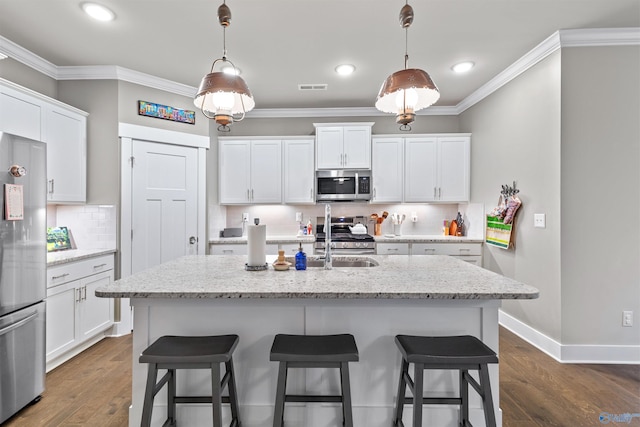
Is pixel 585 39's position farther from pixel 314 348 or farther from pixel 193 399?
pixel 193 399

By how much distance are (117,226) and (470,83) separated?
4.22 meters

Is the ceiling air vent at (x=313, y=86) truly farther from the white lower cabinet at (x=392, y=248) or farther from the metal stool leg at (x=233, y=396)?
the metal stool leg at (x=233, y=396)

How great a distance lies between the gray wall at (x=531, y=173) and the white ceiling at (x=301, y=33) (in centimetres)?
36

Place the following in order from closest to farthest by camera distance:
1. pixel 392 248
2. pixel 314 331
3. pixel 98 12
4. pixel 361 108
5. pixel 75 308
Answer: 1. pixel 314 331
2. pixel 98 12
3. pixel 75 308
4. pixel 392 248
5. pixel 361 108

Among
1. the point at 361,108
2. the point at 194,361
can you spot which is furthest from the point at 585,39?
the point at 194,361

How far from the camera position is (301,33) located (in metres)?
2.68

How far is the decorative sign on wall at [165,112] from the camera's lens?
3.51 m

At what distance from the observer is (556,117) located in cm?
273

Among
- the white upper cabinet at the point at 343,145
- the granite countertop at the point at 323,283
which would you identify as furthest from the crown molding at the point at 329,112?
the granite countertop at the point at 323,283

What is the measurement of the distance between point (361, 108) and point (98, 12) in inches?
120

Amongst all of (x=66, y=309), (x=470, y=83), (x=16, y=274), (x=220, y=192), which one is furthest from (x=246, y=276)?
(x=470, y=83)

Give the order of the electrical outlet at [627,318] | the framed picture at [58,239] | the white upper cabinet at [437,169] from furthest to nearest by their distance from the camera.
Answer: the white upper cabinet at [437,169] → the framed picture at [58,239] → the electrical outlet at [627,318]

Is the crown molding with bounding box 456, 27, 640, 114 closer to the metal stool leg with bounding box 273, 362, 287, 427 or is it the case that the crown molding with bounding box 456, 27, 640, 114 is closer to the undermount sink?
the undermount sink

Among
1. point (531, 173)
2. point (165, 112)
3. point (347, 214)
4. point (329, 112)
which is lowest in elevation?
point (347, 214)
